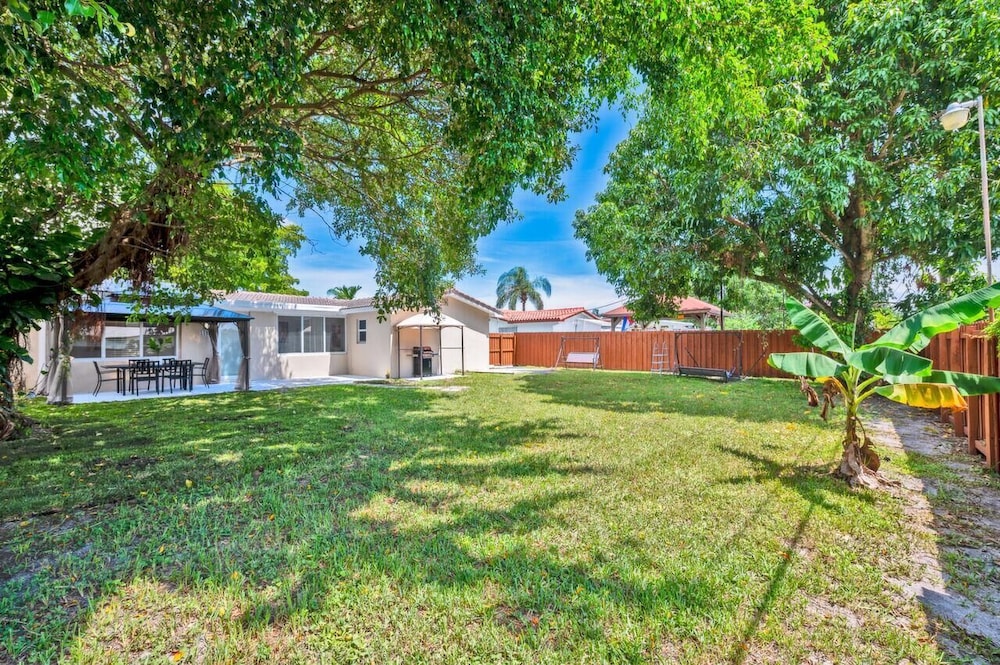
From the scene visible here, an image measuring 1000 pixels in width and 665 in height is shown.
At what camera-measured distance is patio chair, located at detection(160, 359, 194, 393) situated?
42.8ft

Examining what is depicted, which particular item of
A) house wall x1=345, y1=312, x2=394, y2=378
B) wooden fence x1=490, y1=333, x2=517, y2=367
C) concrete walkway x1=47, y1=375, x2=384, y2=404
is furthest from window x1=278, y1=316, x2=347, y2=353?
wooden fence x1=490, y1=333, x2=517, y2=367

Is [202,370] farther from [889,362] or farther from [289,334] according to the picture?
[889,362]

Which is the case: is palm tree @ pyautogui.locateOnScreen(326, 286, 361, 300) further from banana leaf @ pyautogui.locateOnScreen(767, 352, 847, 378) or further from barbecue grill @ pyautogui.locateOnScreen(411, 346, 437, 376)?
banana leaf @ pyautogui.locateOnScreen(767, 352, 847, 378)

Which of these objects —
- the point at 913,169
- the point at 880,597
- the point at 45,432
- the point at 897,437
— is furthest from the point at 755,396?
the point at 45,432

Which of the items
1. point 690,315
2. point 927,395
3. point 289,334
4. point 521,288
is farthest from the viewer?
point 521,288

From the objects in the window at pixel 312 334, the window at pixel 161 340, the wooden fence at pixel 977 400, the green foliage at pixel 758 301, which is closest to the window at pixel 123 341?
the window at pixel 161 340

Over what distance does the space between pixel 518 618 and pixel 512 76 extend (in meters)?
4.62

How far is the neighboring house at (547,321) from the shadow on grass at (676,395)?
1315 centimetres

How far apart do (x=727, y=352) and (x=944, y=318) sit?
15491 millimetres

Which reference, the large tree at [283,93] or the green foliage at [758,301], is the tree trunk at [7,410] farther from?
the green foliage at [758,301]

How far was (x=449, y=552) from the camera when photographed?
3355 millimetres

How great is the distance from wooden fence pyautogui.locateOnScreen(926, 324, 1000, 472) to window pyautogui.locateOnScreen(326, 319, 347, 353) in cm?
1772

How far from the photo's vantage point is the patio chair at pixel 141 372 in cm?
1261

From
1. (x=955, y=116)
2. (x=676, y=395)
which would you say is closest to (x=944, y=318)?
(x=955, y=116)
